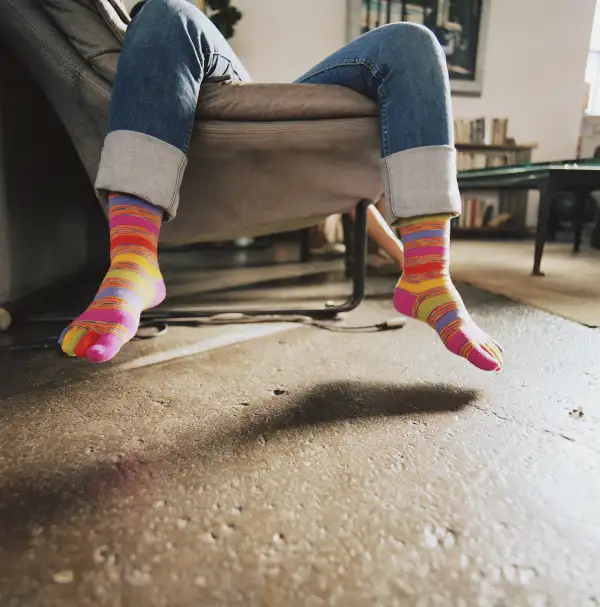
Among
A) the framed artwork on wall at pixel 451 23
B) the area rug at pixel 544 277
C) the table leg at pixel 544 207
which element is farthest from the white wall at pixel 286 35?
the table leg at pixel 544 207

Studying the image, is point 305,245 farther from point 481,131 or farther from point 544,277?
point 481,131

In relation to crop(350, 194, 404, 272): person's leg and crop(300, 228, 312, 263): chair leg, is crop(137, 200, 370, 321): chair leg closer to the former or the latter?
crop(350, 194, 404, 272): person's leg

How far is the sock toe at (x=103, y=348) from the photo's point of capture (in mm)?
557

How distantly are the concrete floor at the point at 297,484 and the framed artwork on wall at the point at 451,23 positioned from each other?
3.20 meters

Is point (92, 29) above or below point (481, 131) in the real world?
above

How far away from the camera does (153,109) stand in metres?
0.67

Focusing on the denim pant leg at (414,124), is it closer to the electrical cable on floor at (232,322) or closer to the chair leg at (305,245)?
the electrical cable on floor at (232,322)

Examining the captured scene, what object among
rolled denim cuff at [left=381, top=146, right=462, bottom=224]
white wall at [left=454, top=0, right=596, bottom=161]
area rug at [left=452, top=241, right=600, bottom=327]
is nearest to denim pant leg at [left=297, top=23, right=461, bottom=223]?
rolled denim cuff at [left=381, top=146, right=462, bottom=224]

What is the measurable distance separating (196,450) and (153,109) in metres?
0.47

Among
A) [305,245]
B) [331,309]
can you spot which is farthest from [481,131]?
[331,309]

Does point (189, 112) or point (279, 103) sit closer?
point (189, 112)

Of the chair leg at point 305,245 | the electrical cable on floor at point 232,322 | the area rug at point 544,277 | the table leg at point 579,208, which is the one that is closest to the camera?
the electrical cable on floor at point 232,322

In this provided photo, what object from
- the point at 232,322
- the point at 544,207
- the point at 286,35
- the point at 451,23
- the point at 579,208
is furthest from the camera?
the point at 451,23

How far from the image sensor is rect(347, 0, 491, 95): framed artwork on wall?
321cm
